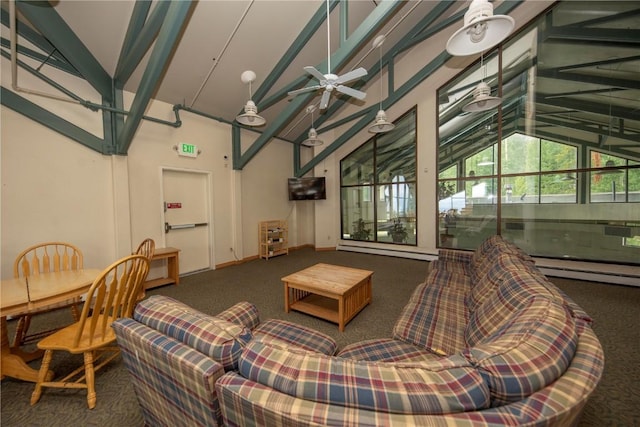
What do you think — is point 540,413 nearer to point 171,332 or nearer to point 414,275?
point 171,332

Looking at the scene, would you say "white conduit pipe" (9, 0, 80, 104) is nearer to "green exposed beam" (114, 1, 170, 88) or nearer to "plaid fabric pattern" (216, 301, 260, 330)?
"green exposed beam" (114, 1, 170, 88)

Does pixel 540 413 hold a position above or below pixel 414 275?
above

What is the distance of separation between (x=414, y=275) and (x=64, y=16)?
5.91m

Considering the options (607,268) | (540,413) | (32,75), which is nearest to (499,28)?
(540,413)

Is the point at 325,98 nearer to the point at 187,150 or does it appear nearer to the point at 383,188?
the point at 187,150

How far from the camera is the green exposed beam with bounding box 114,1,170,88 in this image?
2.63 metres

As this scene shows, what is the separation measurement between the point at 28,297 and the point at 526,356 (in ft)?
8.87

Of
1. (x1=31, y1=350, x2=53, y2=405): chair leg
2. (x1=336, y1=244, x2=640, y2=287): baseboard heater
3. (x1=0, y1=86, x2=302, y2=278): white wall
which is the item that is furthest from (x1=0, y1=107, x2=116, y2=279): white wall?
(x1=336, y1=244, x2=640, y2=287): baseboard heater

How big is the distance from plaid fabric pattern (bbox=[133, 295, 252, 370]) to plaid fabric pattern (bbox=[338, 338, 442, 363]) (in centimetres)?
77

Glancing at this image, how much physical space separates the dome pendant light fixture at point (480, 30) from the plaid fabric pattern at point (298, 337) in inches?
98.2

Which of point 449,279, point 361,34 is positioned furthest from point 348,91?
point 449,279

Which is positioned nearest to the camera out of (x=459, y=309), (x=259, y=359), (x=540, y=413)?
(x=540, y=413)

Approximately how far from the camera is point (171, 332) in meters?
1.07

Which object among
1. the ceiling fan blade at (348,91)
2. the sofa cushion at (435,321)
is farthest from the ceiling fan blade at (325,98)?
the sofa cushion at (435,321)
